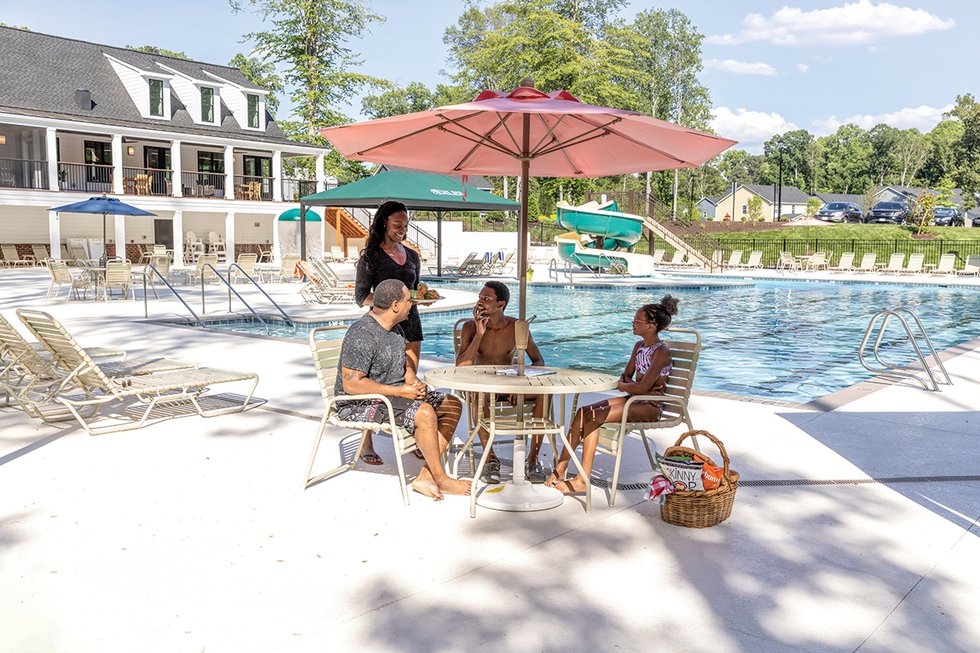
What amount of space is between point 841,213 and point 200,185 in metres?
48.9

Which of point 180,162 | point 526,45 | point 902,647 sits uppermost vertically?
point 526,45

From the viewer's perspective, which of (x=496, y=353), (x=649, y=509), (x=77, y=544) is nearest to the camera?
(x=77, y=544)

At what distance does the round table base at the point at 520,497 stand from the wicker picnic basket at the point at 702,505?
631 mm

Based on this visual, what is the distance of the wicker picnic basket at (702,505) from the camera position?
4129 mm

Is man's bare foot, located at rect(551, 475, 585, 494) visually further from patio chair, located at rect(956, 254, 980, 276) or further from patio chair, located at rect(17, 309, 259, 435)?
patio chair, located at rect(956, 254, 980, 276)

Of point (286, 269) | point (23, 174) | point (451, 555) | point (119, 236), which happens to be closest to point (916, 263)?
point (286, 269)

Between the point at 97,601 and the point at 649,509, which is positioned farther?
the point at 649,509

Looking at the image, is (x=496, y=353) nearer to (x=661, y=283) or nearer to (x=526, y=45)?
(x=661, y=283)

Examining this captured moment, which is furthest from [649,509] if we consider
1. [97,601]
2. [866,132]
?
[866,132]

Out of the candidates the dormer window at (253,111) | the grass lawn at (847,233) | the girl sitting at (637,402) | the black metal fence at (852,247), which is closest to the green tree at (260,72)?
the dormer window at (253,111)

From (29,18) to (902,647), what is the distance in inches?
2255

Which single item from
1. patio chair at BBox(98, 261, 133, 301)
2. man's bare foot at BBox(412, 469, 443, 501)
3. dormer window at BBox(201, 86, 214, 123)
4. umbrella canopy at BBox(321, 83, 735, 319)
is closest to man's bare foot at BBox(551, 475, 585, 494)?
man's bare foot at BBox(412, 469, 443, 501)

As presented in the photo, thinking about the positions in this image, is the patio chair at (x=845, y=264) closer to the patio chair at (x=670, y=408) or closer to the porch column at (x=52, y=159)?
the porch column at (x=52, y=159)

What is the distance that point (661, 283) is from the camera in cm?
2472
